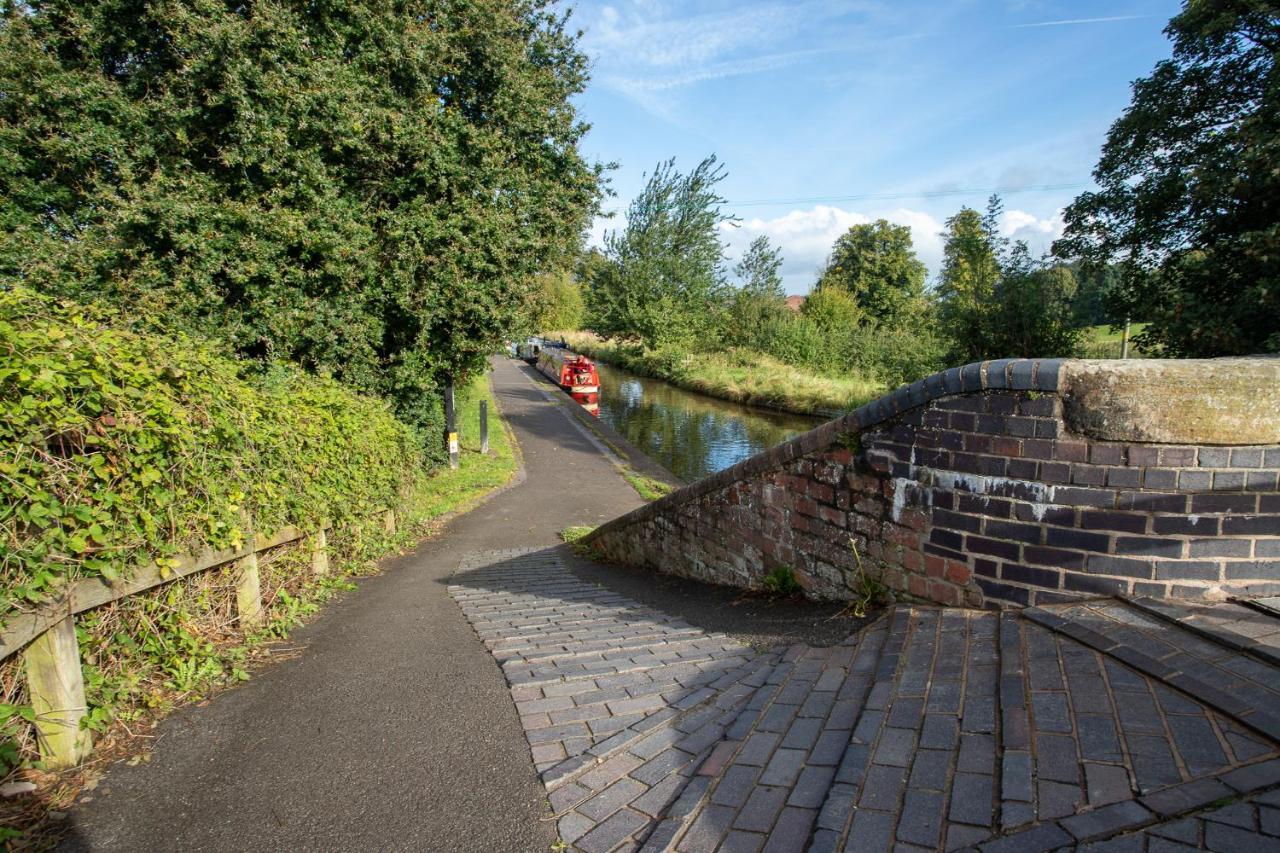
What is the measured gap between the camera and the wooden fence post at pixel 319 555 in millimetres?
5386

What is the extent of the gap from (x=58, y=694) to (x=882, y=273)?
2027 inches

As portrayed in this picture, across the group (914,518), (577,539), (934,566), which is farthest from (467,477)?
(934,566)

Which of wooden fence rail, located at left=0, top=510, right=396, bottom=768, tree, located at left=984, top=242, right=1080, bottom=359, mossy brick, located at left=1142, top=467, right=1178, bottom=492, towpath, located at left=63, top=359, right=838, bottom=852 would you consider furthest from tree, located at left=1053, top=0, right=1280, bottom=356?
wooden fence rail, located at left=0, top=510, right=396, bottom=768

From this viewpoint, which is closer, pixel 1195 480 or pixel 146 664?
pixel 1195 480

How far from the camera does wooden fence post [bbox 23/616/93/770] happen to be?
2.48 meters

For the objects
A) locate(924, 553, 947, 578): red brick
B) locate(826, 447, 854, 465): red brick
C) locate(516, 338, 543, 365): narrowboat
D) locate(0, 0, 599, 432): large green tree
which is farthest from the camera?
locate(516, 338, 543, 365): narrowboat

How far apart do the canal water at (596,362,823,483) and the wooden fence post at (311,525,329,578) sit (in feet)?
37.9

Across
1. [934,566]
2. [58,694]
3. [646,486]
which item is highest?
[934,566]

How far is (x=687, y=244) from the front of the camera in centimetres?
3791

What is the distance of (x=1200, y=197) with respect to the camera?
33.2 ft

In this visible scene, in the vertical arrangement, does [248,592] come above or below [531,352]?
below

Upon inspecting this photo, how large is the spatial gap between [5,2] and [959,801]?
14445 millimetres

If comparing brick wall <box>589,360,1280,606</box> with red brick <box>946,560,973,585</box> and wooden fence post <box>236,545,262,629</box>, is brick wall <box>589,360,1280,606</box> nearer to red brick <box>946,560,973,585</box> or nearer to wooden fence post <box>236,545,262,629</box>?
red brick <box>946,560,973,585</box>

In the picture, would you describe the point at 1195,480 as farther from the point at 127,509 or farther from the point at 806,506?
the point at 127,509
